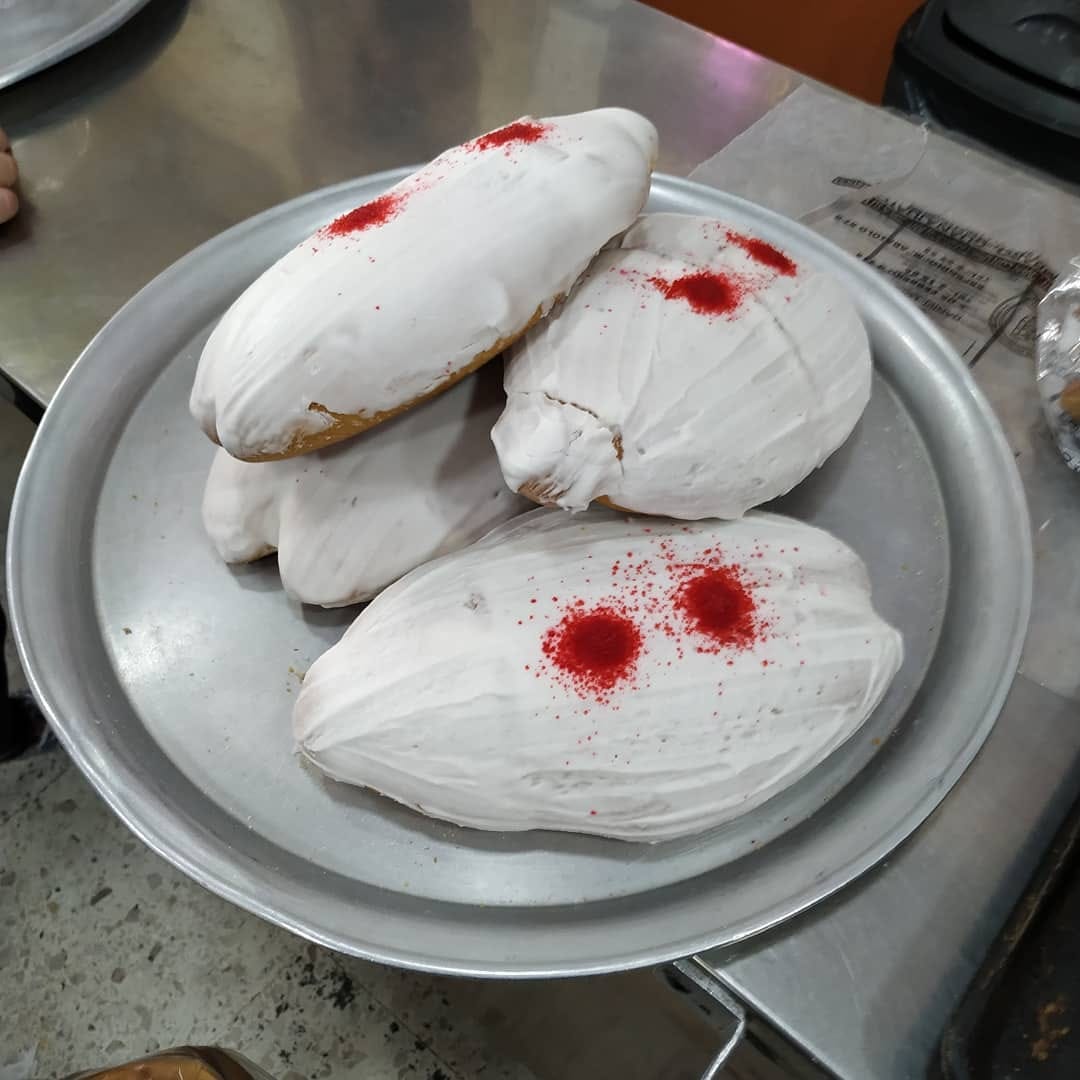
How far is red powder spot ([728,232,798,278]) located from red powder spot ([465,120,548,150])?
0.14 metres

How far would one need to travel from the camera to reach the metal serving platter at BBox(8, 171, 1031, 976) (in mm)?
472

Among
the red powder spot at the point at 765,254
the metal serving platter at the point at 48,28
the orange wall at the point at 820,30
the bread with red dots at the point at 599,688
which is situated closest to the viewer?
the bread with red dots at the point at 599,688

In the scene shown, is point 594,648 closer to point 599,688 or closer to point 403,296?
point 599,688

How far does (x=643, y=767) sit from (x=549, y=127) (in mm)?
378

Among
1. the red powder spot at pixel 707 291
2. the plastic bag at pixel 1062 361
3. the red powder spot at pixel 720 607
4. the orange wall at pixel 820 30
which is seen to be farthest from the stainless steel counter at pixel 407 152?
the orange wall at pixel 820 30

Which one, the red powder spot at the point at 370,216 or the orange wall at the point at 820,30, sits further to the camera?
the orange wall at the point at 820,30

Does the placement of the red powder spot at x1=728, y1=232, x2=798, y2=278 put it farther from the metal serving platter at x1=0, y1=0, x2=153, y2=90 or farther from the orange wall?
the orange wall

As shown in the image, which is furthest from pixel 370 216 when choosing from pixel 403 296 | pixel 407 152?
pixel 407 152

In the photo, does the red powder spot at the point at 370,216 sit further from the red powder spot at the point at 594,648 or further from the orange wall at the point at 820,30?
the orange wall at the point at 820,30

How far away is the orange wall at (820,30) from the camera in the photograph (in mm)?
1396

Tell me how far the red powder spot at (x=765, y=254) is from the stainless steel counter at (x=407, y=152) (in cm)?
25

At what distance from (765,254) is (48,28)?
0.90 meters

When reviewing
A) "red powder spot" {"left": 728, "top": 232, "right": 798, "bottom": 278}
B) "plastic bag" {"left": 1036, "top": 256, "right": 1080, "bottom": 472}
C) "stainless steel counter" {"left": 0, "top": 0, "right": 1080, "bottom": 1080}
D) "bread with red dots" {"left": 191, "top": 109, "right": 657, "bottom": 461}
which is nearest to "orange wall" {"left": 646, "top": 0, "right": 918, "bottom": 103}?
"stainless steel counter" {"left": 0, "top": 0, "right": 1080, "bottom": 1080}

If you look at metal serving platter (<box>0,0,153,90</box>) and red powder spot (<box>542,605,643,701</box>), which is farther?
metal serving platter (<box>0,0,153,90</box>)
